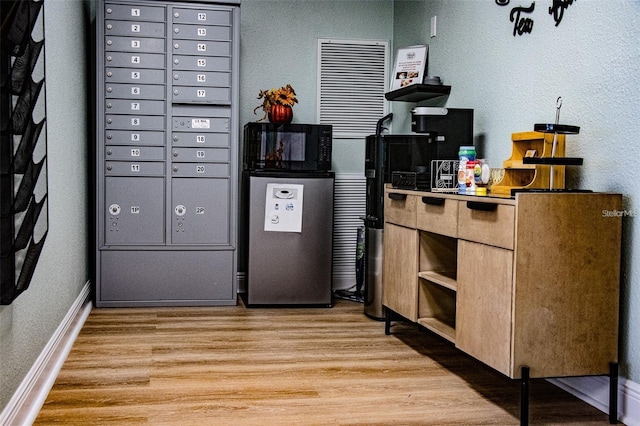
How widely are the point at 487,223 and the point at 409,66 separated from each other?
207 centimetres

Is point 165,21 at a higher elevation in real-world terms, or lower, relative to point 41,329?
higher

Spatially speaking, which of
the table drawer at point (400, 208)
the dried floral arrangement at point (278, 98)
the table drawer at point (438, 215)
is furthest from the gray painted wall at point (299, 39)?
the table drawer at point (438, 215)

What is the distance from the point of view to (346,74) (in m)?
4.93

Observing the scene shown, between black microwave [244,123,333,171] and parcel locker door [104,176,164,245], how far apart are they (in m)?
0.60

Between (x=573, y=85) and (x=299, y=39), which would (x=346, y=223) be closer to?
(x=299, y=39)

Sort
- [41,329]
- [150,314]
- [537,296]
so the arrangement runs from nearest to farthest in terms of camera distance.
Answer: [537,296] → [41,329] → [150,314]

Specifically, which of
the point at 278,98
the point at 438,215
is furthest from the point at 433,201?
the point at 278,98

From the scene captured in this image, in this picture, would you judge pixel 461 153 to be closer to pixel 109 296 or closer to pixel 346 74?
pixel 346 74

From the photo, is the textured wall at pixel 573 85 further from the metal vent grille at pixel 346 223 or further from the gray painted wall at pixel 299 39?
the metal vent grille at pixel 346 223

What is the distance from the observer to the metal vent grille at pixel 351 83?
4910 millimetres

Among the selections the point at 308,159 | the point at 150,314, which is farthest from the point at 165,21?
the point at 150,314

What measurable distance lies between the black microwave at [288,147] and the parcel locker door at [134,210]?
0.60 m

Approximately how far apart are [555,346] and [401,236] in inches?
46.5

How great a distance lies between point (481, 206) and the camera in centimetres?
256
